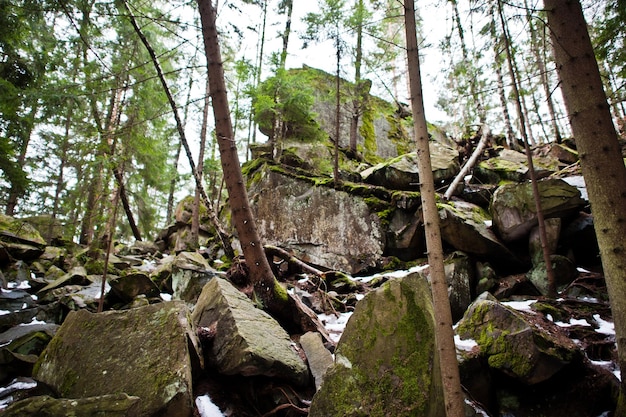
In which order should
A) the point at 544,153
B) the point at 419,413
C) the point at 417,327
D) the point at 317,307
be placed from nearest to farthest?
1. the point at 419,413
2. the point at 417,327
3. the point at 317,307
4. the point at 544,153

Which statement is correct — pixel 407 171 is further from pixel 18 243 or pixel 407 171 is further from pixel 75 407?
pixel 18 243

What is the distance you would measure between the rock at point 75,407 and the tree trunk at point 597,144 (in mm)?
5291

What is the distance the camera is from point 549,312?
20.0 feet

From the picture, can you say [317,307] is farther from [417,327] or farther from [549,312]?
[549,312]

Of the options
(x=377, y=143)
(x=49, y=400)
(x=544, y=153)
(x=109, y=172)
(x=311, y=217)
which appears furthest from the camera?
(x=377, y=143)

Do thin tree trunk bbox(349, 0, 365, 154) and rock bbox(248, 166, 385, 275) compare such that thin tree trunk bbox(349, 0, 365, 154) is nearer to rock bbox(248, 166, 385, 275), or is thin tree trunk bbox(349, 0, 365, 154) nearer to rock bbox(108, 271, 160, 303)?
rock bbox(248, 166, 385, 275)

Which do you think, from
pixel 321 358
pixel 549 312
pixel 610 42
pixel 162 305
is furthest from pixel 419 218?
pixel 162 305

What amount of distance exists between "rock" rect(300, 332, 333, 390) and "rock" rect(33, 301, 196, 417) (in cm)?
167

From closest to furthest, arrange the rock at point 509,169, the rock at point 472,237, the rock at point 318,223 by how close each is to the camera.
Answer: the rock at point 472,237, the rock at point 318,223, the rock at point 509,169

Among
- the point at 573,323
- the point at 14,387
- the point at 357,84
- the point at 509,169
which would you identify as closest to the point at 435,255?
the point at 573,323

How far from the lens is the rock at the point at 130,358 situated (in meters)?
3.10

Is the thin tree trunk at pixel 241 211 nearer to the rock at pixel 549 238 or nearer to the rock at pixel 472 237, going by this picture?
the rock at pixel 472 237

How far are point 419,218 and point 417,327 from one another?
20.9 ft

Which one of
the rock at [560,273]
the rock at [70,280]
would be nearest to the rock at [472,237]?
the rock at [560,273]
